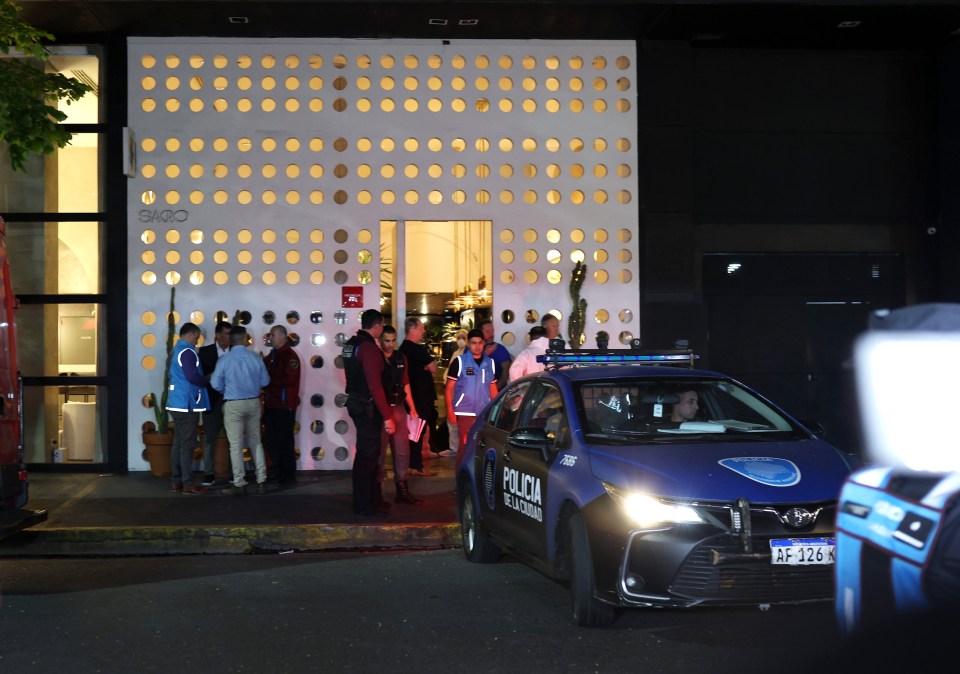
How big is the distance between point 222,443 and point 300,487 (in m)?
1.25

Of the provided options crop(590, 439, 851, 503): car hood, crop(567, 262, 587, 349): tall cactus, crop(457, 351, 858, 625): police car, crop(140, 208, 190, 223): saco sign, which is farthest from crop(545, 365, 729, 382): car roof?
crop(140, 208, 190, 223): saco sign

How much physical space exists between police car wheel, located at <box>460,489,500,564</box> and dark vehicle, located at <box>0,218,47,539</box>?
3.63 metres

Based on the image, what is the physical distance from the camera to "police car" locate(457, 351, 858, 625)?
257 inches

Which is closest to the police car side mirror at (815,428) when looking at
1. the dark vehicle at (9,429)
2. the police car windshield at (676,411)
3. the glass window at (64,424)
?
the police car windshield at (676,411)

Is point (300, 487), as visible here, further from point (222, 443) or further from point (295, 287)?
point (295, 287)

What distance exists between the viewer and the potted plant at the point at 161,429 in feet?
47.8

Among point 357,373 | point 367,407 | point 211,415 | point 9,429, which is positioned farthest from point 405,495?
point 9,429

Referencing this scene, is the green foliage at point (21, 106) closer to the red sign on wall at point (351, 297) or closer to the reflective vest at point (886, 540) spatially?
the red sign on wall at point (351, 297)

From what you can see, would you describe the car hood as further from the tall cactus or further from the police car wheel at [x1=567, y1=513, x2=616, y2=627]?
the tall cactus

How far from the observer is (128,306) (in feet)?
50.1

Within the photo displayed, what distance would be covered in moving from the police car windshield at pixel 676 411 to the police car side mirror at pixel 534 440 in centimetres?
28

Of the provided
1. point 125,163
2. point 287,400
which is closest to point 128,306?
point 125,163

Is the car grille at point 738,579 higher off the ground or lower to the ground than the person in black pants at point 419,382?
lower

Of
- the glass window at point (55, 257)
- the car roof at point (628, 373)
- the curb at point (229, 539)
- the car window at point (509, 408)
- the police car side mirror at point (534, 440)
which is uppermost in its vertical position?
the glass window at point (55, 257)
